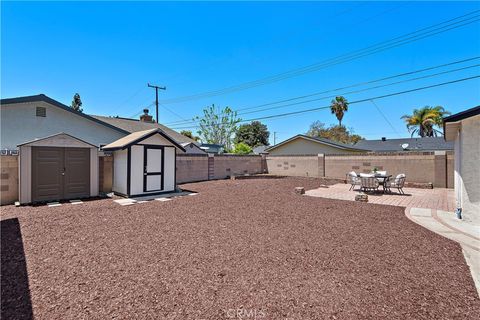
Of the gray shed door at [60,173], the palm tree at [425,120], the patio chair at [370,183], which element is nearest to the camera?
the gray shed door at [60,173]

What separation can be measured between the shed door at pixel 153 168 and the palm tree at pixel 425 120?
37.7 m

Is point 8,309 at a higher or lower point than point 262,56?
lower

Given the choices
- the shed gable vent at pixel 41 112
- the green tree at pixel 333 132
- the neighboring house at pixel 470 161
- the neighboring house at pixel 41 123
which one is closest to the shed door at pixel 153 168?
the neighboring house at pixel 41 123

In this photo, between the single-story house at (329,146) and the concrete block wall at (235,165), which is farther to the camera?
the single-story house at (329,146)

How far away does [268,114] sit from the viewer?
66.5 feet

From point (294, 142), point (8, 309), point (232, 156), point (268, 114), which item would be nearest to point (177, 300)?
point (8, 309)

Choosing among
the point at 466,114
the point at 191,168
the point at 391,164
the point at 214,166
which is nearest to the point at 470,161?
the point at 466,114

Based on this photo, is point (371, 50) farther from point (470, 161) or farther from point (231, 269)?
point (231, 269)

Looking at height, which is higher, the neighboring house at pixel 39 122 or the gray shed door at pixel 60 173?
the neighboring house at pixel 39 122

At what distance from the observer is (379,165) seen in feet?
44.4

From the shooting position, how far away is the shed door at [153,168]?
9672 millimetres

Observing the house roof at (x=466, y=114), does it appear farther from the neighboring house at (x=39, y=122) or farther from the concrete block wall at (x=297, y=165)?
the neighboring house at (x=39, y=122)

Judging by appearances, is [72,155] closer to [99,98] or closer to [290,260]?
[290,260]

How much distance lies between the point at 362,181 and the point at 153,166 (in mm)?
9766
